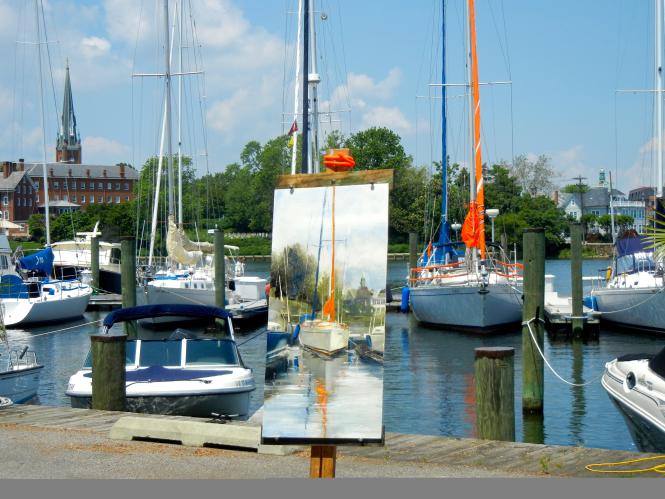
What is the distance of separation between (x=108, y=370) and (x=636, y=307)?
85.0ft

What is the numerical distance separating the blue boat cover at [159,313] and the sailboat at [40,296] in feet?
76.1

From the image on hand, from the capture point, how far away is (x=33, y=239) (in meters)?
133

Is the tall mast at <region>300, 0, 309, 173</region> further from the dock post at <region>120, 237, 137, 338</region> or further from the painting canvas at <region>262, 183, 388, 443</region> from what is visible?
the painting canvas at <region>262, 183, 388, 443</region>

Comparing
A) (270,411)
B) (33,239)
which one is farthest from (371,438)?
(33,239)

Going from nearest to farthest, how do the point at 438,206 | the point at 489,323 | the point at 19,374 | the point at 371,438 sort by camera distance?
the point at 371,438 → the point at 19,374 → the point at 489,323 → the point at 438,206

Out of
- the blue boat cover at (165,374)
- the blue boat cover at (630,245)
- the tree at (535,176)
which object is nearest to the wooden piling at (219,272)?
the blue boat cover at (630,245)

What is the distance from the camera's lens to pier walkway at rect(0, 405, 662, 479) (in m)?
9.62

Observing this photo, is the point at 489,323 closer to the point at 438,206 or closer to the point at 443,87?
the point at 443,87

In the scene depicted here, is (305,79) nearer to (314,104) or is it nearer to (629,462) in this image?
(314,104)

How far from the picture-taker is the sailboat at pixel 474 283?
3506 cm

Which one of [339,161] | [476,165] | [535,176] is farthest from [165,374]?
[535,176]

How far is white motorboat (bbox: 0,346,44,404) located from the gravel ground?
24.9 ft

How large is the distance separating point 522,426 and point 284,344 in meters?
12.8

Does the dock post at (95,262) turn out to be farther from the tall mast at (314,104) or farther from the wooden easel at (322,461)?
the wooden easel at (322,461)
